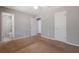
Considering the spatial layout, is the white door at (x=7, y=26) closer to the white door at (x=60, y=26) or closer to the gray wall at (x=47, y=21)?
the gray wall at (x=47, y=21)

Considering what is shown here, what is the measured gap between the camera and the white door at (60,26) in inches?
70.9

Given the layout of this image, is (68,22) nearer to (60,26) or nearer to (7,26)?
(60,26)

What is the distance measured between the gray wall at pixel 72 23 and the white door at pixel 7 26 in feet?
3.00

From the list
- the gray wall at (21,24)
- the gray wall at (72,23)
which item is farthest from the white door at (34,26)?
the gray wall at (72,23)

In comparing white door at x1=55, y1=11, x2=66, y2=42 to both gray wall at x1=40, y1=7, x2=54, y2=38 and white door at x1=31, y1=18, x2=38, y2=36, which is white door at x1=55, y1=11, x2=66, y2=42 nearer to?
gray wall at x1=40, y1=7, x2=54, y2=38

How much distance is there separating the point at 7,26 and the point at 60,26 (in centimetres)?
87

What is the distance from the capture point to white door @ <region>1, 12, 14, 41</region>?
1.76 metres

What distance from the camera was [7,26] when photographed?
1.78 meters

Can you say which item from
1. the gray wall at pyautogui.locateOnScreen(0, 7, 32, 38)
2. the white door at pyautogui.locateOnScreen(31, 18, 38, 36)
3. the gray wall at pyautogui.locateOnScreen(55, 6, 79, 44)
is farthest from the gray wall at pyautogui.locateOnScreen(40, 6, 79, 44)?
the gray wall at pyautogui.locateOnScreen(0, 7, 32, 38)
